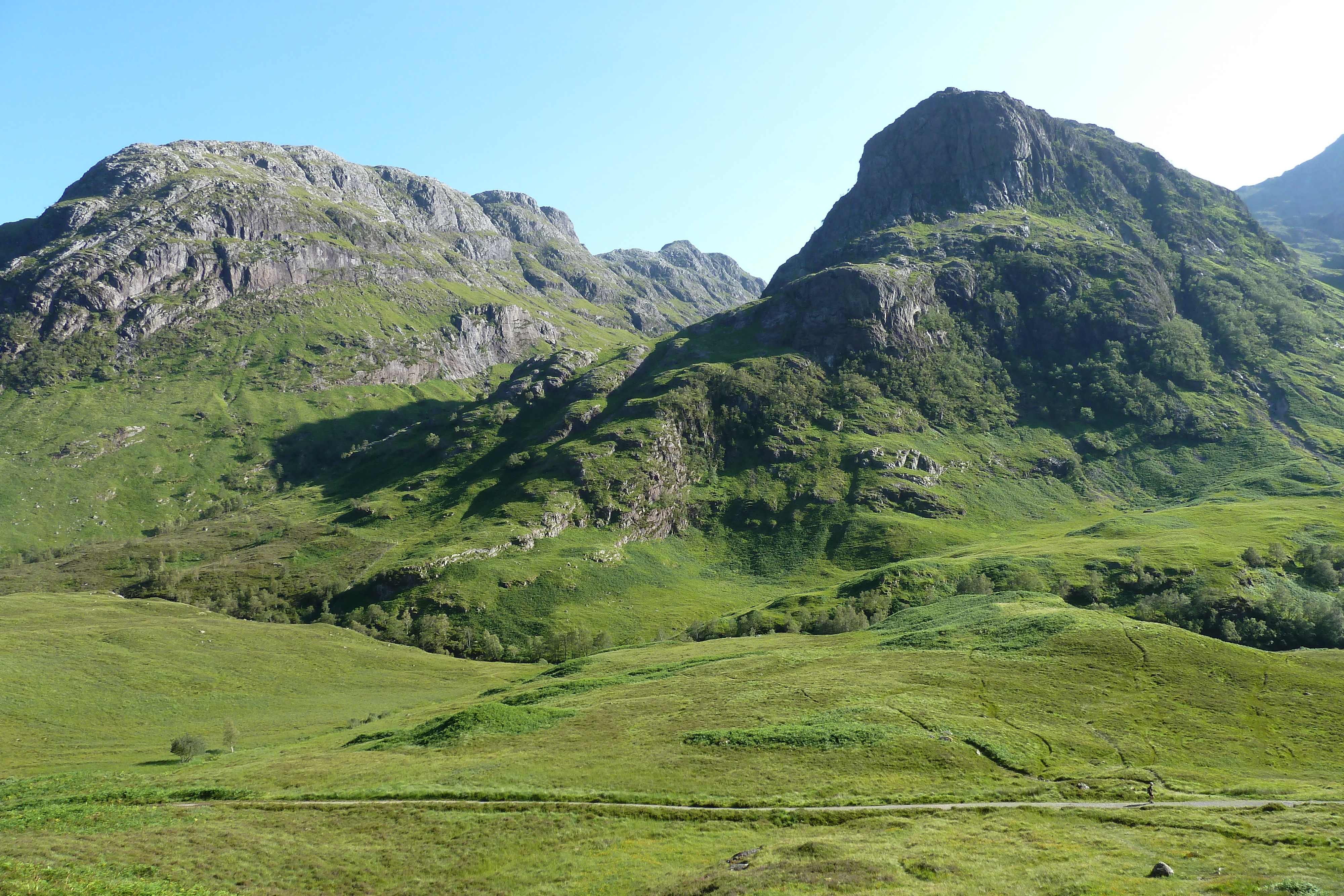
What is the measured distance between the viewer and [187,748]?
8156cm

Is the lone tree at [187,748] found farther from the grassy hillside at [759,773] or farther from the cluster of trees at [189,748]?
the grassy hillside at [759,773]

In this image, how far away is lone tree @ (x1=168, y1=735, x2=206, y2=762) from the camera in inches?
3201

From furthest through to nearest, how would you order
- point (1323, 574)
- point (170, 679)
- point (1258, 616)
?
point (1323, 574)
point (1258, 616)
point (170, 679)

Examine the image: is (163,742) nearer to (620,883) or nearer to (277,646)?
(277,646)

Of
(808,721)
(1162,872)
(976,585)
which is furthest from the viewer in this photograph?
(976,585)

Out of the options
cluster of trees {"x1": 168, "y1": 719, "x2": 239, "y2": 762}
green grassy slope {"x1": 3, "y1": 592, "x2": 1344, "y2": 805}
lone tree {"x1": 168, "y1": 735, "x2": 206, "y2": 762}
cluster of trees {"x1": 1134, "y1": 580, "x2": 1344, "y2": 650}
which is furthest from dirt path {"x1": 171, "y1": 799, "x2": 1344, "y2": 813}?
cluster of trees {"x1": 1134, "y1": 580, "x2": 1344, "y2": 650}

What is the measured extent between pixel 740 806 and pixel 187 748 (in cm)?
7427

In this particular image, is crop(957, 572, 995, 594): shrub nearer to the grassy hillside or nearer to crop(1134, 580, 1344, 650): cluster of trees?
crop(1134, 580, 1344, 650): cluster of trees

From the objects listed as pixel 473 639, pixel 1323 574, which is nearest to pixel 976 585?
pixel 1323 574

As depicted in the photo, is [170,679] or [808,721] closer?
[808,721]

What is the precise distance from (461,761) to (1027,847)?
46.9 m

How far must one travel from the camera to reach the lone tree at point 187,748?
81.3 metres

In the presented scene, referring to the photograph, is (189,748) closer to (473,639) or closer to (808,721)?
(808,721)

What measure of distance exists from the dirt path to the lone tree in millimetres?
38109
